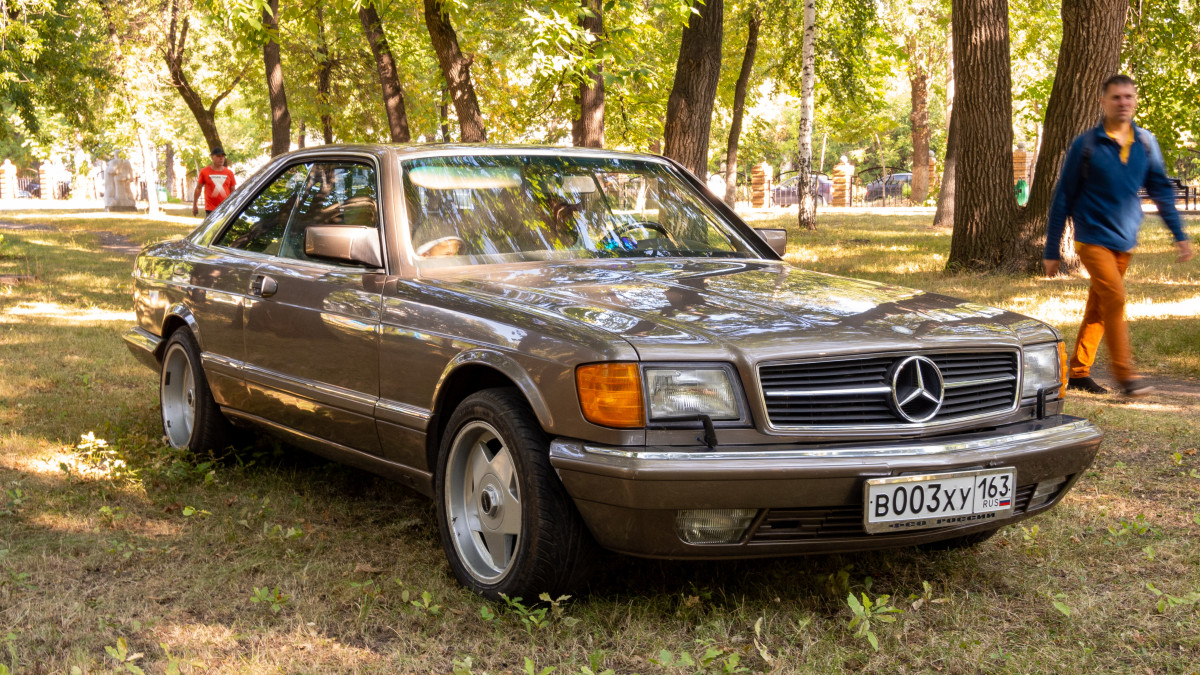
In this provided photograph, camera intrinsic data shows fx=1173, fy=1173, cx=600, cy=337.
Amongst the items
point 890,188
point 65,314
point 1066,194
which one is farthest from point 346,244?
point 890,188

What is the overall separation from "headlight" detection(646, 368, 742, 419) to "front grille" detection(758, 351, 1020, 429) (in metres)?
0.10

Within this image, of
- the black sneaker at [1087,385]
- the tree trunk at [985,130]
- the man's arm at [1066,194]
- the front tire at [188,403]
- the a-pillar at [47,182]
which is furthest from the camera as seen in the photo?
the a-pillar at [47,182]

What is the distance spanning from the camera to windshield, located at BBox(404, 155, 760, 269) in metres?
4.37

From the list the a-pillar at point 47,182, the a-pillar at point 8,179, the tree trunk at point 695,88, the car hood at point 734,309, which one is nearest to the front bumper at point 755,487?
the car hood at point 734,309

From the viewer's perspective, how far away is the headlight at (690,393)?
10.6 ft

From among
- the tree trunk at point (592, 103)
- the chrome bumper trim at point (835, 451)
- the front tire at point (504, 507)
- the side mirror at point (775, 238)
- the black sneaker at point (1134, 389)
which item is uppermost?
the tree trunk at point (592, 103)

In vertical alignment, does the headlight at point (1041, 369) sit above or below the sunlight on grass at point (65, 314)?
above

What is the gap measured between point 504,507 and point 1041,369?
5.99 ft

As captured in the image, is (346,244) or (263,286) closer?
(346,244)

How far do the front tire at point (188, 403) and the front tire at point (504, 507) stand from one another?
2.00 metres

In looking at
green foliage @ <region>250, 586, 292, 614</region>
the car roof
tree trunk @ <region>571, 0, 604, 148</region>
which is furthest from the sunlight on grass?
green foliage @ <region>250, 586, 292, 614</region>

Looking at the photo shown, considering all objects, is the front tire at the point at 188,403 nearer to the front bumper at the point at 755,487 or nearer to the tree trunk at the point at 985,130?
the front bumper at the point at 755,487

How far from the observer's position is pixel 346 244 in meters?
4.21

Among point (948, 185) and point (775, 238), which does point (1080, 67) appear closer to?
point (775, 238)
